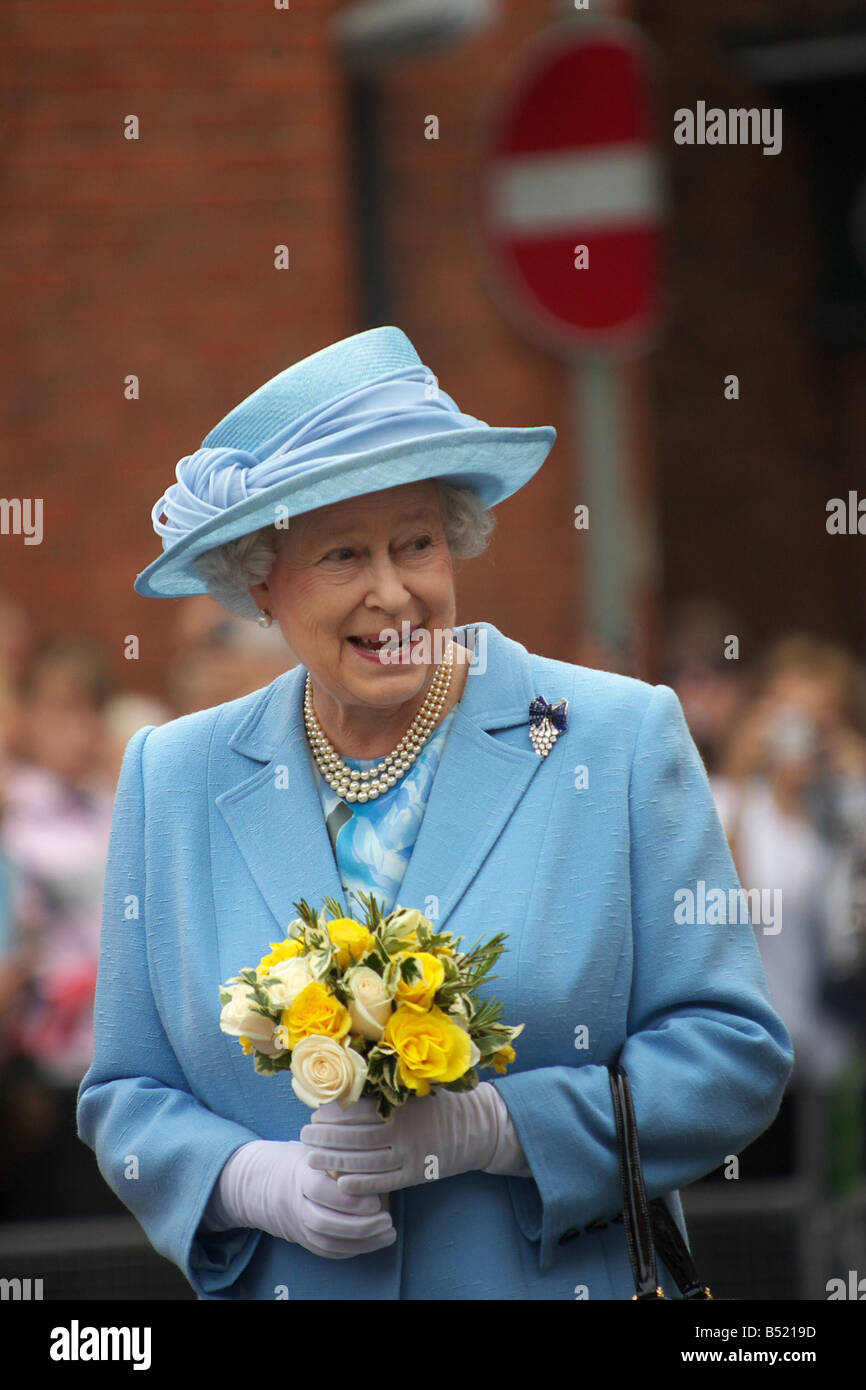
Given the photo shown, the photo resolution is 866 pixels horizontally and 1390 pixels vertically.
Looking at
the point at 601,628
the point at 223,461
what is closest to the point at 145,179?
the point at 601,628

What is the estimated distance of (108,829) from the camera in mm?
6250

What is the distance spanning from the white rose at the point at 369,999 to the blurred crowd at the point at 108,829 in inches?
119

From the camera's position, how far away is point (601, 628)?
21.1 feet

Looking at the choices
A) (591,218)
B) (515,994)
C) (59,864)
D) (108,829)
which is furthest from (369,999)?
(591,218)

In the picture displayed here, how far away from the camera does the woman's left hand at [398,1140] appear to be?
2945 mm

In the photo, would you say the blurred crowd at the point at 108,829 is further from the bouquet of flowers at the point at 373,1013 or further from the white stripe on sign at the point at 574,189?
the bouquet of flowers at the point at 373,1013

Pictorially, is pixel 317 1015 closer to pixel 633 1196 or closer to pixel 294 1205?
pixel 294 1205

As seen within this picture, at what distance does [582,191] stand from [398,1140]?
455cm

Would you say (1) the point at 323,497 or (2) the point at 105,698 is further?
(2) the point at 105,698

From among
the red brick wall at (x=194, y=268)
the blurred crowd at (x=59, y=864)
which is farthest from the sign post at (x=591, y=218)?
the red brick wall at (x=194, y=268)

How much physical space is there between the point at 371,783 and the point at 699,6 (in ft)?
31.9

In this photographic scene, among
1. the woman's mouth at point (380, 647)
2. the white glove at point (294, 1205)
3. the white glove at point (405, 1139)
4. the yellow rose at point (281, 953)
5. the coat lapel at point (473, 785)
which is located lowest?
the white glove at point (294, 1205)

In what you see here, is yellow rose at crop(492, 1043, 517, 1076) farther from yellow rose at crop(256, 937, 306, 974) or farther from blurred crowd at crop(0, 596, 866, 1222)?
blurred crowd at crop(0, 596, 866, 1222)

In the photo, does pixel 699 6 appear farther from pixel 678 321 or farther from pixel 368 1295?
pixel 368 1295
